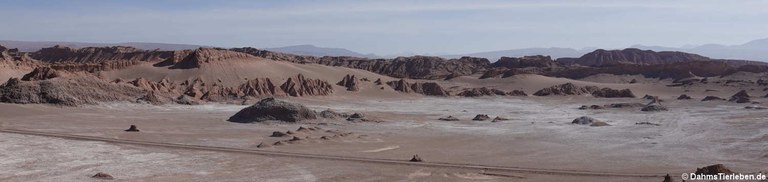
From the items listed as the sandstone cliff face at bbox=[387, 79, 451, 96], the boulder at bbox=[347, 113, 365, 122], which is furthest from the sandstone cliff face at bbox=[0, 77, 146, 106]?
the sandstone cliff face at bbox=[387, 79, 451, 96]

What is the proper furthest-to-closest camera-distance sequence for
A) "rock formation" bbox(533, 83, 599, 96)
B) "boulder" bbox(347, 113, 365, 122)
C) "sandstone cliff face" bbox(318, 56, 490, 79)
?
"sandstone cliff face" bbox(318, 56, 490, 79)
"rock formation" bbox(533, 83, 599, 96)
"boulder" bbox(347, 113, 365, 122)

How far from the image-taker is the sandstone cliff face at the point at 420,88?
6015 cm

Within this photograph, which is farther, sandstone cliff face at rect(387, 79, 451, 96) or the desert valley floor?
sandstone cliff face at rect(387, 79, 451, 96)

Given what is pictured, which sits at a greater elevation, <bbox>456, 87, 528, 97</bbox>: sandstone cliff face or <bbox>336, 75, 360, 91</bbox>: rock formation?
<bbox>336, 75, 360, 91</bbox>: rock formation

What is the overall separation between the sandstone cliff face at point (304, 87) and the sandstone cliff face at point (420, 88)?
8193 millimetres

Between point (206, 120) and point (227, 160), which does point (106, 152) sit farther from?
point (206, 120)

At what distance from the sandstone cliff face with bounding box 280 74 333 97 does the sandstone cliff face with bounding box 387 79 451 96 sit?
8193 millimetres

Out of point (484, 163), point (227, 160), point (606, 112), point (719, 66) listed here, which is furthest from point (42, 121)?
point (719, 66)

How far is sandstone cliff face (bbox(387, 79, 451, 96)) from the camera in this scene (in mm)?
60153

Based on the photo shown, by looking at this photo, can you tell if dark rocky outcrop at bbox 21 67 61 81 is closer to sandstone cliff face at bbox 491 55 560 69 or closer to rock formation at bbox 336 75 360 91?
rock formation at bbox 336 75 360 91

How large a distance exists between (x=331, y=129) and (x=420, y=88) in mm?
33159

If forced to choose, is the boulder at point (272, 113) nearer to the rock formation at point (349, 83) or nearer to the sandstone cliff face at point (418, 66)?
the rock formation at point (349, 83)

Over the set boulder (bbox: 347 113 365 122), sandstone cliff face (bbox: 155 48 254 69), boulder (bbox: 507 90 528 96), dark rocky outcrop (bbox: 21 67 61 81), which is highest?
sandstone cliff face (bbox: 155 48 254 69)

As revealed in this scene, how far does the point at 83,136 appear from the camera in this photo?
912 inches
